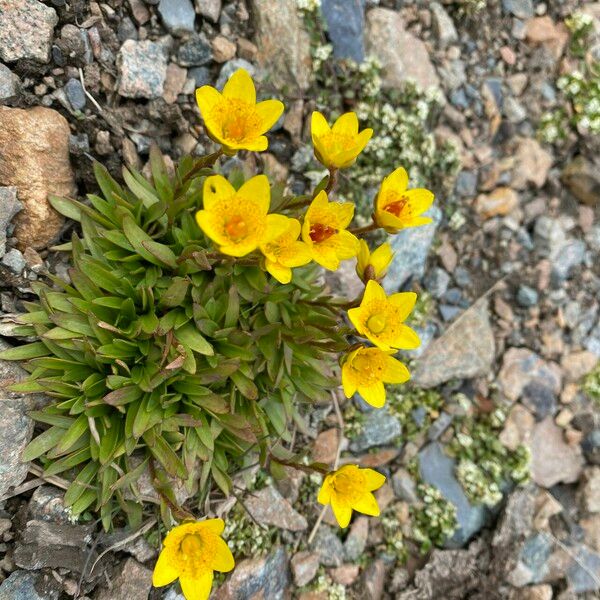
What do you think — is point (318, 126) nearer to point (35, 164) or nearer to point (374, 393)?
point (374, 393)

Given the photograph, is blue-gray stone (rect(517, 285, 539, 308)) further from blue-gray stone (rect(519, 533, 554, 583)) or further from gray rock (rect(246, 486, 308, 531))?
gray rock (rect(246, 486, 308, 531))

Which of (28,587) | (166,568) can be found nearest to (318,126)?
(166,568)

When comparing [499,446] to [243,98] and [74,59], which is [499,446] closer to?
[243,98]

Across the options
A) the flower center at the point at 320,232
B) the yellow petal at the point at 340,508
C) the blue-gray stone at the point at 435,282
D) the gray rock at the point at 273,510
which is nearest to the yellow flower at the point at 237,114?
the flower center at the point at 320,232

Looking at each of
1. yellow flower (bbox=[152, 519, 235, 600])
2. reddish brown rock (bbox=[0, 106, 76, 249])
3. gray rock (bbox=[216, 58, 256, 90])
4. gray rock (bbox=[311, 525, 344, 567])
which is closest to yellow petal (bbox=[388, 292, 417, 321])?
yellow flower (bbox=[152, 519, 235, 600])

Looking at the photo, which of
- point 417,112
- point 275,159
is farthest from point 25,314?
point 417,112

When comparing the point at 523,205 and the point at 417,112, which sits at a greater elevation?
the point at 417,112
